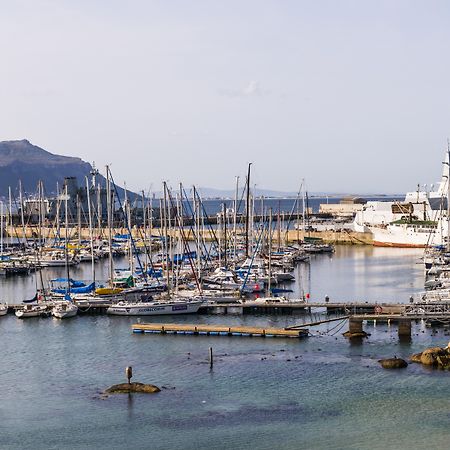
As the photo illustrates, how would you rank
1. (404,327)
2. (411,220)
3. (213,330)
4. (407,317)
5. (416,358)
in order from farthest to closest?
(411,220) → (213,330) → (407,317) → (404,327) → (416,358)

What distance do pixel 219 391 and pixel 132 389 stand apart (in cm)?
339

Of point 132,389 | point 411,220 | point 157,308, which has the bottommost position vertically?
point 132,389

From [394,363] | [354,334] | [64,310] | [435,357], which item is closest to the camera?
[394,363]

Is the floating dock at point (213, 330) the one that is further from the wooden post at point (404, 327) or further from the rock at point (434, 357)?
the rock at point (434, 357)

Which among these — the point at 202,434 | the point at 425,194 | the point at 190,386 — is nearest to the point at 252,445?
the point at 202,434

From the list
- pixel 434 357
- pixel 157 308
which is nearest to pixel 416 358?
pixel 434 357

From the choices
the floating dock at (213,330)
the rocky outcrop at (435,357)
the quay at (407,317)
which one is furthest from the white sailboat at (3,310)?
the rocky outcrop at (435,357)

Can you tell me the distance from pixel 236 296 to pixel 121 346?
40.9 ft

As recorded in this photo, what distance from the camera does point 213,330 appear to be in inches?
1788

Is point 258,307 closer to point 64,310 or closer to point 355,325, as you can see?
point 355,325

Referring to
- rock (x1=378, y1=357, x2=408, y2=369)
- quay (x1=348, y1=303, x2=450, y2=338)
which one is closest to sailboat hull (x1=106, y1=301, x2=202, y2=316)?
quay (x1=348, y1=303, x2=450, y2=338)

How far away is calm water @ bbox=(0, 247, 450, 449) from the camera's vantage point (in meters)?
30.2

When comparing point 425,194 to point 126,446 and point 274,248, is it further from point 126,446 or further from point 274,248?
point 126,446

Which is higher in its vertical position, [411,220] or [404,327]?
[411,220]
